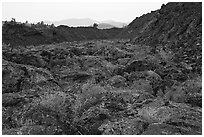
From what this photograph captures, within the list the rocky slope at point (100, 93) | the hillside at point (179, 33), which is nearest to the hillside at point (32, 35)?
the rocky slope at point (100, 93)

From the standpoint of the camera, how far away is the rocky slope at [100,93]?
49.7ft

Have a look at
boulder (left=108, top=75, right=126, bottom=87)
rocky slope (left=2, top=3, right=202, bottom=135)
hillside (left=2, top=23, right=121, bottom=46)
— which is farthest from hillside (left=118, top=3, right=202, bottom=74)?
hillside (left=2, top=23, right=121, bottom=46)

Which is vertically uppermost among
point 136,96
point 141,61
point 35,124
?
point 141,61

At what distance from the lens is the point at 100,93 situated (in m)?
Result: 18.7

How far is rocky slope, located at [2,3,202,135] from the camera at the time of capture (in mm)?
15141

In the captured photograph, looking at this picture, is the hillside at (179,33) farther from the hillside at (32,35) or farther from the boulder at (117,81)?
the hillside at (32,35)

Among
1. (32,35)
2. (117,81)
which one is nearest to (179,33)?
(117,81)

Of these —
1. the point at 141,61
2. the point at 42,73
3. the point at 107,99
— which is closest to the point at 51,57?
the point at 42,73

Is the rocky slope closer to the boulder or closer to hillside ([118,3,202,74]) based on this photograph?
the boulder

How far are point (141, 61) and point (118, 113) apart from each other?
8.46 meters

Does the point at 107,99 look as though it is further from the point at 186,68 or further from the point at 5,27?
the point at 5,27

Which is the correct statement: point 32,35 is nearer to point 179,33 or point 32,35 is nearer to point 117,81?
point 179,33

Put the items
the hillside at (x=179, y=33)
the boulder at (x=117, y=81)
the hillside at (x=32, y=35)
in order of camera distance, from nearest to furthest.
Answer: the boulder at (x=117, y=81) < the hillside at (x=179, y=33) < the hillside at (x=32, y=35)

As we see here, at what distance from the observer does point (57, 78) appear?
22.1 meters
